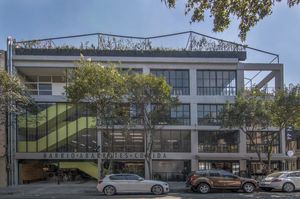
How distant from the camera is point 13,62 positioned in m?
41.7

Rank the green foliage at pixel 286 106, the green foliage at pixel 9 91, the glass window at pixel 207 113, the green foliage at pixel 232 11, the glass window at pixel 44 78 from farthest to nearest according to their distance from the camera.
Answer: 1. the glass window at pixel 44 78
2. the glass window at pixel 207 113
3. the green foliage at pixel 286 106
4. the green foliage at pixel 9 91
5. the green foliage at pixel 232 11

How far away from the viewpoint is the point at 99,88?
3070 cm

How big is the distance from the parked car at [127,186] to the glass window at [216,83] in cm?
1665

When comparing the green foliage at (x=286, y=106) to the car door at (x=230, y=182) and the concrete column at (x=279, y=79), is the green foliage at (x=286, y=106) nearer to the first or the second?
the car door at (x=230, y=182)

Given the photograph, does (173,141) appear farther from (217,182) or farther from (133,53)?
(217,182)

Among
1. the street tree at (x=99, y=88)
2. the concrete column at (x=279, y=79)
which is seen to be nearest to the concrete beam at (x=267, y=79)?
the concrete column at (x=279, y=79)

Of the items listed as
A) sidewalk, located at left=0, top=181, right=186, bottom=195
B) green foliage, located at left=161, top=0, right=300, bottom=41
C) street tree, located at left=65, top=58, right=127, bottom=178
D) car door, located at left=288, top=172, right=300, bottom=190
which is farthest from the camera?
sidewalk, located at left=0, top=181, right=186, bottom=195

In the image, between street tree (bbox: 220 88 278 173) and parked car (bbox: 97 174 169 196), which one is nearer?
parked car (bbox: 97 174 169 196)

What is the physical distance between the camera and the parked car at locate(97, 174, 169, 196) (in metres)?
28.2

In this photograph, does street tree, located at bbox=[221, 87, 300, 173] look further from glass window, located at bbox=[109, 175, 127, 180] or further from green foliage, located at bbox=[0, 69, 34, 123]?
green foliage, located at bbox=[0, 69, 34, 123]

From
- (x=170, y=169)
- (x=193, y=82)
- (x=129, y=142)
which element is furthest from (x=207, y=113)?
(x=129, y=142)

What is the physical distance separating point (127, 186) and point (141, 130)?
1446 centimetres

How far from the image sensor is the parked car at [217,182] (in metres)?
29.3

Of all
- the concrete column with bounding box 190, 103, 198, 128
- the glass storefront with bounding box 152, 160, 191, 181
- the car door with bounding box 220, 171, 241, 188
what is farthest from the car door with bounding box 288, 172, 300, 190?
the glass storefront with bounding box 152, 160, 191, 181
